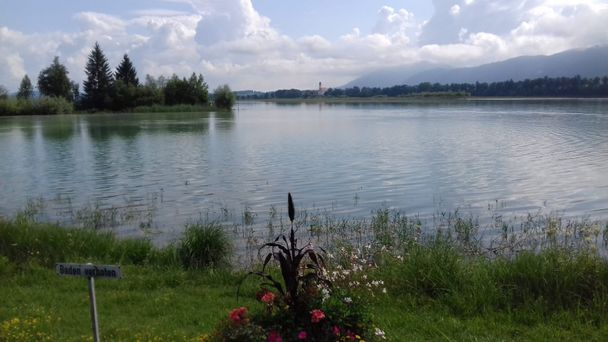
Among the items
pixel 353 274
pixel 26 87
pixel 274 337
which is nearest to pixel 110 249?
pixel 353 274

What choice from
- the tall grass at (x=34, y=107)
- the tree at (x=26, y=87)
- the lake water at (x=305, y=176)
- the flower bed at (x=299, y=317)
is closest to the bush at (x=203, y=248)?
the lake water at (x=305, y=176)

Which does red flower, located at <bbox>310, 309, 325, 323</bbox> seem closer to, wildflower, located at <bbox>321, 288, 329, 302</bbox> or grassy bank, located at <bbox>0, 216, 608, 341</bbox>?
wildflower, located at <bbox>321, 288, 329, 302</bbox>

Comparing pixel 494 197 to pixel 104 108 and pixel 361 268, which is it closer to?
pixel 361 268

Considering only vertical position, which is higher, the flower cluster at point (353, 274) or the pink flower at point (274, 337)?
the pink flower at point (274, 337)

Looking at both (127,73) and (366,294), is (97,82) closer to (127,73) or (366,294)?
(127,73)

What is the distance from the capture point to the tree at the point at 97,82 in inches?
4205

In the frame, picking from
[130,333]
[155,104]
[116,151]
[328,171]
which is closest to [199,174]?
[328,171]

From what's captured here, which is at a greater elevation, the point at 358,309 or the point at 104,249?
the point at 358,309

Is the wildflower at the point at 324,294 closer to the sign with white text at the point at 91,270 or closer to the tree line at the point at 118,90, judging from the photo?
the sign with white text at the point at 91,270

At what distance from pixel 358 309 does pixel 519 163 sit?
24.0 m

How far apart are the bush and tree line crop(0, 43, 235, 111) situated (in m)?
101

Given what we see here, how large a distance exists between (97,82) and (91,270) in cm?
11479

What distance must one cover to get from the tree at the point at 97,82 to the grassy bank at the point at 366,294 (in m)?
102

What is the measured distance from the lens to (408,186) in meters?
21.0
